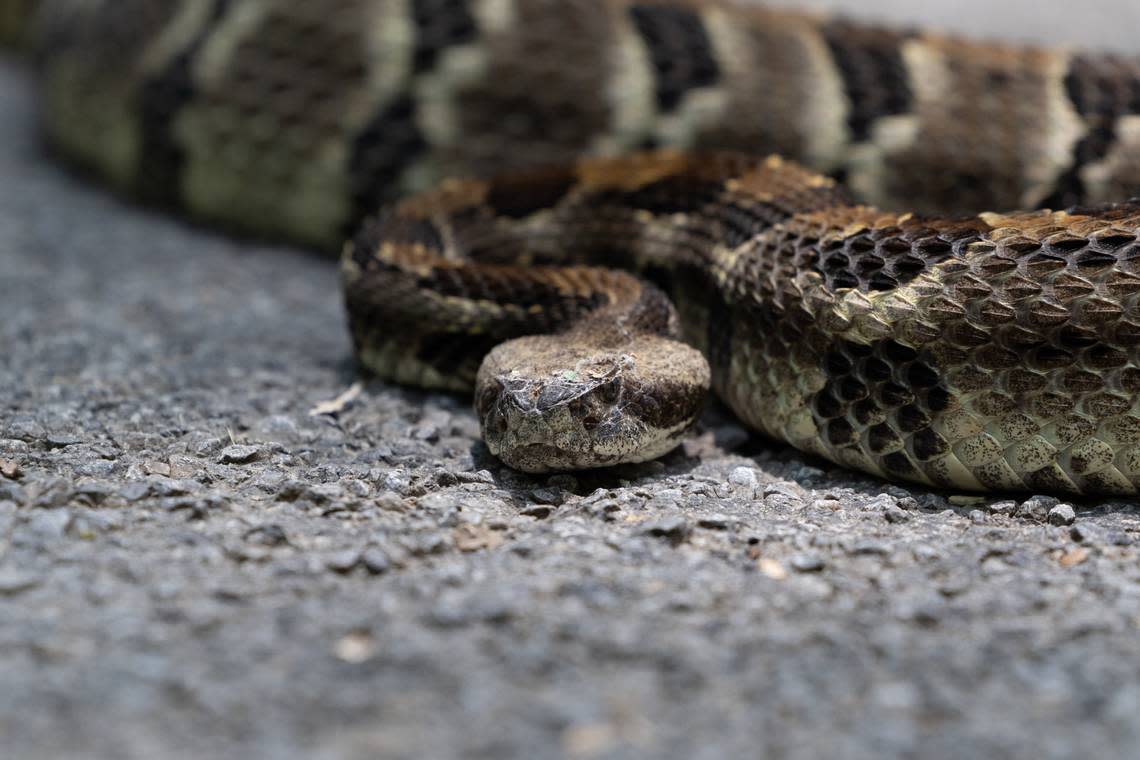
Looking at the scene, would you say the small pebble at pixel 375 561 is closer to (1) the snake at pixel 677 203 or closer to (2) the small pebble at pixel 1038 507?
(1) the snake at pixel 677 203

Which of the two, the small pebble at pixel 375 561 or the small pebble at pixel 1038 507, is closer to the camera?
the small pebble at pixel 375 561

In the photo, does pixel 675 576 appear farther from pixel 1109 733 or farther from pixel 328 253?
pixel 328 253

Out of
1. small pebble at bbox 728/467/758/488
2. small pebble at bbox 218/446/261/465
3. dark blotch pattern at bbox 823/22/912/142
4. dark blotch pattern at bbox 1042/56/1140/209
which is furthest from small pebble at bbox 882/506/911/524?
dark blotch pattern at bbox 823/22/912/142

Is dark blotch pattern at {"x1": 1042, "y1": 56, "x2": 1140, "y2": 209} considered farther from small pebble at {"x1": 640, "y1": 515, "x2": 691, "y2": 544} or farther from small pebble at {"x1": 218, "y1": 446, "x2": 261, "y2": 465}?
small pebble at {"x1": 218, "y1": 446, "x2": 261, "y2": 465}

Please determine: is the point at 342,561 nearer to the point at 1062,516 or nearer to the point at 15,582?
the point at 15,582

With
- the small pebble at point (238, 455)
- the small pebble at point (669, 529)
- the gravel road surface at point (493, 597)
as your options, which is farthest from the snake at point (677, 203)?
the small pebble at point (238, 455)

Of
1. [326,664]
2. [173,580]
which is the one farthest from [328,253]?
[326,664]

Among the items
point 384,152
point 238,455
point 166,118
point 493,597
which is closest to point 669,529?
point 493,597
